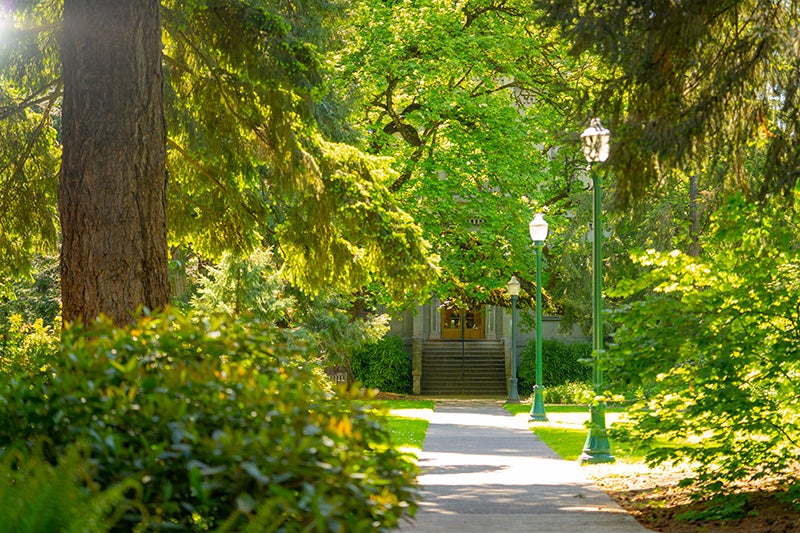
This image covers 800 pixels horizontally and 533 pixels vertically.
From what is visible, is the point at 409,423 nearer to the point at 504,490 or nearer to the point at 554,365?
the point at 504,490

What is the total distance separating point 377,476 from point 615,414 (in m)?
24.9

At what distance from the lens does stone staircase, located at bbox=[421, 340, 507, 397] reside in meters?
40.1

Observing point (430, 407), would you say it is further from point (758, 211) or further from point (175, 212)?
point (758, 211)

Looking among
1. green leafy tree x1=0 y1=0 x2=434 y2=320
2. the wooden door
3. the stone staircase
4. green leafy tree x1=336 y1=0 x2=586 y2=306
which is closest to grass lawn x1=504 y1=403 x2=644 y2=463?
green leafy tree x1=0 y1=0 x2=434 y2=320

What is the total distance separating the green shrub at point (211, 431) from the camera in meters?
4.18

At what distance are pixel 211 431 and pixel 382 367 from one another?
3572 centimetres

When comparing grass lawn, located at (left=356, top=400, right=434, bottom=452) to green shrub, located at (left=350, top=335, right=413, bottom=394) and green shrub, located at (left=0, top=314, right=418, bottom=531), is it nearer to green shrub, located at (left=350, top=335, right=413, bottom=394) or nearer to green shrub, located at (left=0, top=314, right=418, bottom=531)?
green shrub, located at (left=350, top=335, right=413, bottom=394)

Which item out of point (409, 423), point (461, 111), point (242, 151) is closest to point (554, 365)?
point (461, 111)

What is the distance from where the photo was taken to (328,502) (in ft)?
13.1

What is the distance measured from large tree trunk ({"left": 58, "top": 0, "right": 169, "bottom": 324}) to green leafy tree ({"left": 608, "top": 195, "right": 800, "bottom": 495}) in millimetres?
4342

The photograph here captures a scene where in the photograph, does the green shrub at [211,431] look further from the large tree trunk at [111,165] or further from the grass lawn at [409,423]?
the grass lawn at [409,423]

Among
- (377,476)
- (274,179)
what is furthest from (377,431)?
(274,179)

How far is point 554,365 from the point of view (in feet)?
133

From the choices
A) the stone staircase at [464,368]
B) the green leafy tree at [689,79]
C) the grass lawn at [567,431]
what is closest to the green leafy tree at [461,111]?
the grass lawn at [567,431]
